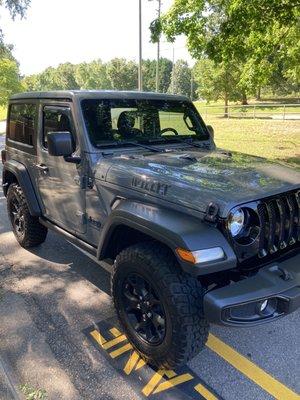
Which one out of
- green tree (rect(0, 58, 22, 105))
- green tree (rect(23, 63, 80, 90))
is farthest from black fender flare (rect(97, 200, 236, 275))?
green tree (rect(23, 63, 80, 90))

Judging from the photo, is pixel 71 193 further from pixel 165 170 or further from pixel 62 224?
pixel 165 170

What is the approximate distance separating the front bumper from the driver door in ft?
5.54

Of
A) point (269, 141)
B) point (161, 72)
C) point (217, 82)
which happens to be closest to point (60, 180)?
point (269, 141)

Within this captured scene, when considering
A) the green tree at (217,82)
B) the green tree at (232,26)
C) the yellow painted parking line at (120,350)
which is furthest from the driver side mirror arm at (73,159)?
the green tree at (217,82)

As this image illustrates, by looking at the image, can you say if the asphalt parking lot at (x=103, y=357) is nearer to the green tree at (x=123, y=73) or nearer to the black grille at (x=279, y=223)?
the black grille at (x=279, y=223)

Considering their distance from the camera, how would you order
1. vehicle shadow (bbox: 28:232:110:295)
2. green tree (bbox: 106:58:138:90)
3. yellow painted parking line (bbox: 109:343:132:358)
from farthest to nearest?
green tree (bbox: 106:58:138:90) → vehicle shadow (bbox: 28:232:110:295) → yellow painted parking line (bbox: 109:343:132:358)

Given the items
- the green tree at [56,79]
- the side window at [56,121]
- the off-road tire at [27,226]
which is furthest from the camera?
the green tree at [56,79]

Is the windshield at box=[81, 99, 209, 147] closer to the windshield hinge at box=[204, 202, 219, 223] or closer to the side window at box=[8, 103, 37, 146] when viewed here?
the side window at box=[8, 103, 37, 146]

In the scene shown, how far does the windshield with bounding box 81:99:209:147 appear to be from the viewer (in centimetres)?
354

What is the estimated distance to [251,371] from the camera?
9.22 feet

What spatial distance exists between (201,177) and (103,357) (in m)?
1.54

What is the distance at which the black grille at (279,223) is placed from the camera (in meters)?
2.60

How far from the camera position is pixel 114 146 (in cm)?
352

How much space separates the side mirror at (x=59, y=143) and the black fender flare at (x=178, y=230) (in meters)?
0.79
